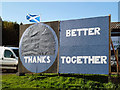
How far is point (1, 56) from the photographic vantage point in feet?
50.6

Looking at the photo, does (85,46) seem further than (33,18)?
No

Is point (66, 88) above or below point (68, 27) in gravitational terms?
below

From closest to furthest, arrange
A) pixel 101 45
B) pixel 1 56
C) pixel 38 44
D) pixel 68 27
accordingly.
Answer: pixel 101 45
pixel 68 27
pixel 38 44
pixel 1 56

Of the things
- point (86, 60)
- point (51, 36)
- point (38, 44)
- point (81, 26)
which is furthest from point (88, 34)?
point (38, 44)

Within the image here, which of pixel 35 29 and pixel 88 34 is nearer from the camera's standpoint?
pixel 88 34

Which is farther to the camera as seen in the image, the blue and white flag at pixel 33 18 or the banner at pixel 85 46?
the blue and white flag at pixel 33 18

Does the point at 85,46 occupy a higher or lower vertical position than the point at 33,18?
lower

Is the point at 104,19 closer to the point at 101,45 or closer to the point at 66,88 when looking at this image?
the point at 101,45

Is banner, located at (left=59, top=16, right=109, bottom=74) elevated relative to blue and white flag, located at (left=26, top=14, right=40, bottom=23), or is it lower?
lower

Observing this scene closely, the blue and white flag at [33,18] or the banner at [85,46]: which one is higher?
the blue and white flag at [33,18]

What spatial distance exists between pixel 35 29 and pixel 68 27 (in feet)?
6.35

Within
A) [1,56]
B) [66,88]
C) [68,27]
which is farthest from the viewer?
[1,56]

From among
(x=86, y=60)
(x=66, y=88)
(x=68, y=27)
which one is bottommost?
(x=66, y=88)

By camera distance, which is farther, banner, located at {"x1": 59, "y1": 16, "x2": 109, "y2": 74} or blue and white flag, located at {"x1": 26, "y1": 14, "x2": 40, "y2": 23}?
blue and white flag, located at {"x1": 26, "y1": 14, "x2": 40, "y2": 23}
